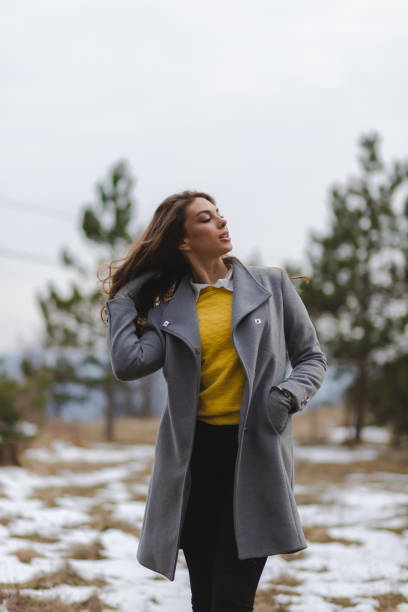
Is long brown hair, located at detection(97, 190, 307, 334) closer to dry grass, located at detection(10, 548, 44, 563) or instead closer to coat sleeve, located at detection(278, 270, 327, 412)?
coat sleeve, located at detection(278, 270, 327, 412)

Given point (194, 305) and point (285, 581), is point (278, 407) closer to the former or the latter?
point (194, 305)

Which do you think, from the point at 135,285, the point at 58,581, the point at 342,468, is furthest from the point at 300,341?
the point at 342,468

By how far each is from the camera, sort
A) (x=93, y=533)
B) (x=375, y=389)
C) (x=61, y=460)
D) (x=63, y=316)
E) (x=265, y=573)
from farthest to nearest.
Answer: (x=63, y=316), (x=375, y=389), (x=61, y=460), (x=93, y=533), (x=265, y=573)

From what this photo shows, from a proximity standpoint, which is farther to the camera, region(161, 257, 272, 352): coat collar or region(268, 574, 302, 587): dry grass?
region(268, 574, 302, 587): dry grass

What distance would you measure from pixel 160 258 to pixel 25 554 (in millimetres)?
2784

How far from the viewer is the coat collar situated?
93.4 inches

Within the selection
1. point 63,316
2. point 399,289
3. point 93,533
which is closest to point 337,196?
point 399,289

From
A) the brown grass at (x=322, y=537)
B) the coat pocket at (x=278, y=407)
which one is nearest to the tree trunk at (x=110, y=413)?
the brown grass at (x=322, y=537)

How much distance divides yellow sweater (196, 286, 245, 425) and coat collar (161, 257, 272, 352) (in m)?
0.06

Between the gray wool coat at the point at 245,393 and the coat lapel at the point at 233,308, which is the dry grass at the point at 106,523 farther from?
the coat lapel at the point at 233,308

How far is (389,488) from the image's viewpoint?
33.1 ft

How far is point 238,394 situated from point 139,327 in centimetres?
51

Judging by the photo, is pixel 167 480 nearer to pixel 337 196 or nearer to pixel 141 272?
pixel 141 272

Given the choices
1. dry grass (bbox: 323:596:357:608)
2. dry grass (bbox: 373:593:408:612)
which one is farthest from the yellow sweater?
dry grass (bbox: 323:596:357:608)
